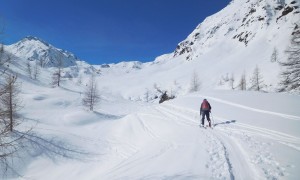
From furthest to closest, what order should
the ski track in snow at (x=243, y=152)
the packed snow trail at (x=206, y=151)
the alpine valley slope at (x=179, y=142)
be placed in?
the alpine valley slope at (x=179, y=142), the packed snow trail at (x=206, y=151), the ski track in snow at (x=243, y=152)

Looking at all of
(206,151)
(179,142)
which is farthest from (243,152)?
(179,142)

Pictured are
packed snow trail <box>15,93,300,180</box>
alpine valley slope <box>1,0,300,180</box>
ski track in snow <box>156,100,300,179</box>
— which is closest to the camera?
ski track in snow <box>156,100,300,179</box>

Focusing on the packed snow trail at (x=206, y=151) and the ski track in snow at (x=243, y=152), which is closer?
the ski track in snow at (x=243, y=152)

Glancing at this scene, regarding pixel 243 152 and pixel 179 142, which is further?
pixel 179 142

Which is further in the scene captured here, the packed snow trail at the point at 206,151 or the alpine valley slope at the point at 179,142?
the alpine valley slope at the point at 179,142

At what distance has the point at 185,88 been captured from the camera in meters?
132

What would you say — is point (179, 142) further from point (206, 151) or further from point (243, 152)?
point (243, 152)

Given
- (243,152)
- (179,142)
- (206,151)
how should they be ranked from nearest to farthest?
(243,152) → (206,151) → (179,142)

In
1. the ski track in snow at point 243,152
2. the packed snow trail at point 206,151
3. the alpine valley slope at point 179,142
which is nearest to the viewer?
the ski track in snow at point 243,152

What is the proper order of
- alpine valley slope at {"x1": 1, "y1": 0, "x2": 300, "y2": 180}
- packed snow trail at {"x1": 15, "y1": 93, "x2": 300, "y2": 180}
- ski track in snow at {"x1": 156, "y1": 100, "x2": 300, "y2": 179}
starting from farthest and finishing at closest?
alpine valley slope at {"x1": 1, "y1": 0, "x2": 300, "y2": 180}
packed snow trail at {"x1": 15, "y1": 93, "x2": 300, "y2": 180}
ski track in snow at {"x1": 156, "y1": 100, "x2": 300, "y2": 179}

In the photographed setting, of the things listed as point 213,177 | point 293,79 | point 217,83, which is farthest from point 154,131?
point 217,83

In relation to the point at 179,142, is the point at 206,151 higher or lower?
higher

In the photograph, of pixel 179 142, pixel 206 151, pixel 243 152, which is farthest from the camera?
pixel 179 142

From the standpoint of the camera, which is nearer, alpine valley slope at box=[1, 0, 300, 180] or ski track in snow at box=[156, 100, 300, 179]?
ski track in snow at box=[156, 100, 300, 179]
